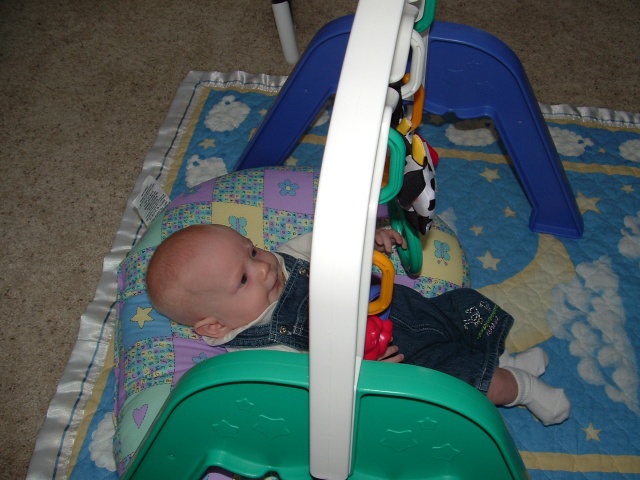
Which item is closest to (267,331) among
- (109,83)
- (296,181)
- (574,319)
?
(296,181)

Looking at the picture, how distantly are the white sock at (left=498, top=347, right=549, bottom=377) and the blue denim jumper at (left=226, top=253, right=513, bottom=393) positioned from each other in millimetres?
83

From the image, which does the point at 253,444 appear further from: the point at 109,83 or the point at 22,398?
the point at 109,83

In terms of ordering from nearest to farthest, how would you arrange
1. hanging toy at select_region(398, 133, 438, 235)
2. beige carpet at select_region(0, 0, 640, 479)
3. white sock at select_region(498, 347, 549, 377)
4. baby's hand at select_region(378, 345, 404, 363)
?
1. hanging toy at select_region(398, 133, 438, 235)
2. baby's hand at select_region(378, 345, 404, 363)
3. white sock at select_region(498, 347, 549, 377)
4. beige carpet at select_region(0, 0, 640, 479)

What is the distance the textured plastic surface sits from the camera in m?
0.67

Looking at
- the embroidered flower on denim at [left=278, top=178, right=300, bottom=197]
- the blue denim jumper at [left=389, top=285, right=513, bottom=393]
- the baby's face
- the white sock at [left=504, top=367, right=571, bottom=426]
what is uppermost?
the embroidered flower on denim at [left=278, top=178, right=300, bottom=197]

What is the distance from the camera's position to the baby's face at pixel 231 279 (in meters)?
0.97

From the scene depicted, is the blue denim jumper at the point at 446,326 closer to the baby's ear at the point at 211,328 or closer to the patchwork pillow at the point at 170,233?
the patchwork pillow at the point at 170,233

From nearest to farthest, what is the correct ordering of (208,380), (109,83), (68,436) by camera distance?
1. (208,380)
2. (68,436)
3. (109,83)

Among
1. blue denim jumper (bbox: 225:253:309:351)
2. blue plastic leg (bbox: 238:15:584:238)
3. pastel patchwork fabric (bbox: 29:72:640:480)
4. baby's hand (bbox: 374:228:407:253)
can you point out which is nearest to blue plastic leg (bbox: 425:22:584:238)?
blue plastic leg (bbox: 238:15:584:238)

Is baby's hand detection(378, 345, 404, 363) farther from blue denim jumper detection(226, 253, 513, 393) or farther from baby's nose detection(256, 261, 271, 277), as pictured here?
baby's nose detection(256, 261, 271, 277)

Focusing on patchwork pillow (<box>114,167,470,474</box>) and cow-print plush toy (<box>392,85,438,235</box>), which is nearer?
cow-print plush toy (<box>392,85,438,235</box>)

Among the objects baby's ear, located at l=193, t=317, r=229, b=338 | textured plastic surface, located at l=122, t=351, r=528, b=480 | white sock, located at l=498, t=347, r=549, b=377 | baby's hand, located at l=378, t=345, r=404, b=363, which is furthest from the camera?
white sock, located at l=498, t=347, r=549, b=377

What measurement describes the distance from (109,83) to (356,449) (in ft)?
4.44

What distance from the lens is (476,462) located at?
75 cm
